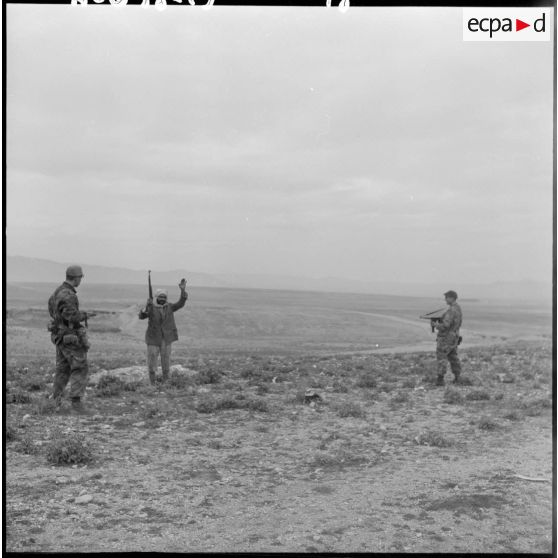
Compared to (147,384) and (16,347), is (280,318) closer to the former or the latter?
(16,347)

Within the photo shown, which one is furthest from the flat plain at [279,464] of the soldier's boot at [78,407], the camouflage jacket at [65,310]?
the camouflage jacket at [65,310]

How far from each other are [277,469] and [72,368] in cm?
363

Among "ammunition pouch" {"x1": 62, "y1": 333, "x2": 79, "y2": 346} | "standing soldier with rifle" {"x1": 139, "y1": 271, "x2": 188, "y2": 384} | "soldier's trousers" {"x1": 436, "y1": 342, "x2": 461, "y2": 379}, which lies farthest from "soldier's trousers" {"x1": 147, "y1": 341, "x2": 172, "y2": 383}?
"soldier's trousers" {"x1": 436, "y1": 342, "x2": 461, "y2": 379}

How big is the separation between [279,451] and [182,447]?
1171 mm

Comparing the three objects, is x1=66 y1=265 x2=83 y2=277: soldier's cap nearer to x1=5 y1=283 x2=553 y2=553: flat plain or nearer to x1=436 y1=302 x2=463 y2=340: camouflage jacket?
x1=5 y1=283 x2=553 y2=553: flat plain

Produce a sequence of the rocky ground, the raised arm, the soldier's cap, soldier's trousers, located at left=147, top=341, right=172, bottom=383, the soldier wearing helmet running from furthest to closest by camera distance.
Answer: the soldier wearing helmet
soldier's trousers, located at left=147, top=341, right=172, bottom=383
the raised arm
the soldier's cap
the rocky ground

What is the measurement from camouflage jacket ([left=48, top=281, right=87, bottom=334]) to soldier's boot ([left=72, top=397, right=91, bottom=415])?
1.03 meters

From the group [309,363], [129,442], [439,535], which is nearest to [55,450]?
[129,442]

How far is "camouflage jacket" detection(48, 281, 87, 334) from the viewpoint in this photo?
8047 mm

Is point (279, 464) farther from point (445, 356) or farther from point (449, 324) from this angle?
point (449, 324)

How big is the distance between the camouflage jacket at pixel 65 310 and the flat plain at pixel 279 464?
45.7 inches

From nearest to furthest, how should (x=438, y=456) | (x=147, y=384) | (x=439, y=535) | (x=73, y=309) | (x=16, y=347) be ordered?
(x=439, y=535), (x=438, y=456), (x=73, y=309), (x=147, y=384), (x=16, y=347)

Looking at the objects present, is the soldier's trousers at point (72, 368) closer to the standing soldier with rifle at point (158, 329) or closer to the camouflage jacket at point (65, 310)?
the camouflage jacket at point (65, 310)

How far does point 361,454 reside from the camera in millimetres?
6730
